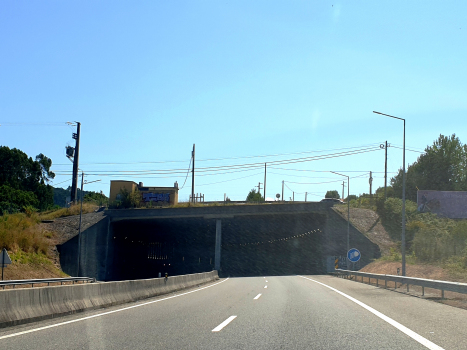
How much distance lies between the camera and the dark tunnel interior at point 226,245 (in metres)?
62.1

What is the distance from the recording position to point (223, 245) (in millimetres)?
70750

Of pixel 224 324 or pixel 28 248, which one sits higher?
pixel 224 324

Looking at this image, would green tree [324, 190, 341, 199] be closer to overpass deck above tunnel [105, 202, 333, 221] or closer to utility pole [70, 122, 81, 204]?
overpass deck above tunnel [105, 202, 333, 221]

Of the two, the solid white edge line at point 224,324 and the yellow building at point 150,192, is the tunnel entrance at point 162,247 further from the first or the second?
the solid white edge line at point 224,324

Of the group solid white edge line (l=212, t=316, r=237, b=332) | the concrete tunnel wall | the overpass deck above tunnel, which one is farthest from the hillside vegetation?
solid white edge line (l=212, t=316, r=237, b=332)

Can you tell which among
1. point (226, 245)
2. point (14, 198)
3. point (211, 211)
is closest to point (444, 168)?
point (226, 245)

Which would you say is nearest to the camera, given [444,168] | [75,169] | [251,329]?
[251,329]

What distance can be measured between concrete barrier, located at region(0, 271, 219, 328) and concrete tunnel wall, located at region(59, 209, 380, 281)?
36.4 m

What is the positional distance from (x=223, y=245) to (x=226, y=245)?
0.50m

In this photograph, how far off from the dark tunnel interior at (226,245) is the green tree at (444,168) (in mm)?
34130

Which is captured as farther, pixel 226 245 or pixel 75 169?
pixel 226 245

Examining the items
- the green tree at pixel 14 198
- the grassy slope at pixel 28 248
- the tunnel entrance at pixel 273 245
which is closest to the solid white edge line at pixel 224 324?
the grassy slope at pixel 28 248

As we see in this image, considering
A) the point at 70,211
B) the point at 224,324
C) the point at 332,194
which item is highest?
the point at 332,194

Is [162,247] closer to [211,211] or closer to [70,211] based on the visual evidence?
[70,211]
